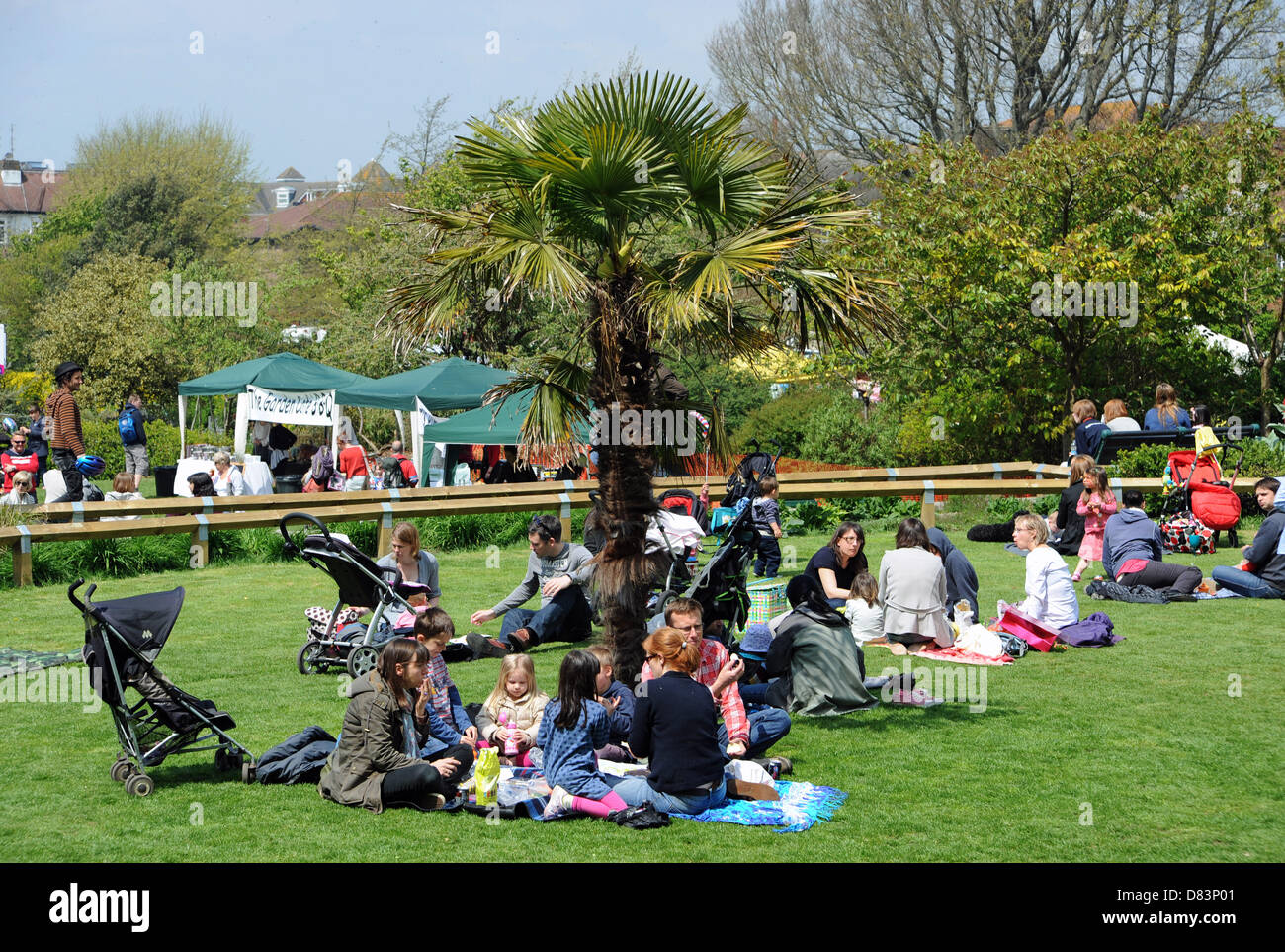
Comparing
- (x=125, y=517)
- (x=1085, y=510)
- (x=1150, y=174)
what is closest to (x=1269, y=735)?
(x=1085, y=510)

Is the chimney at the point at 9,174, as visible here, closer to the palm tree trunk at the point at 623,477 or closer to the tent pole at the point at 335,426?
the tent pole at the point at 335,426

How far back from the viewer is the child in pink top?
14.9m

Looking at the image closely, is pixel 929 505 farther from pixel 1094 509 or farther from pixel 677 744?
pixel 677 744

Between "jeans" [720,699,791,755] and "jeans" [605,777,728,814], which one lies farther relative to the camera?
"jeans" [720,699,791,755]

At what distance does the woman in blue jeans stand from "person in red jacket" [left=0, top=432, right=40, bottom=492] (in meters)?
20.0

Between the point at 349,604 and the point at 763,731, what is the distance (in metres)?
4.15

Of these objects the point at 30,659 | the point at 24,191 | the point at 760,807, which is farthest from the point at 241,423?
the point at 24,191

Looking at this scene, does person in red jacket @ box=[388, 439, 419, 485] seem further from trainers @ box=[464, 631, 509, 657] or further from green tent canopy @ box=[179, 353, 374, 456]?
trainers @ box=[464, 631, 509, 657]

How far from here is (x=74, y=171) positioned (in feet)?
229

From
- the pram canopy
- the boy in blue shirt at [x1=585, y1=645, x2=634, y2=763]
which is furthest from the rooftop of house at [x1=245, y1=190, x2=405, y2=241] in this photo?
the pram canopy

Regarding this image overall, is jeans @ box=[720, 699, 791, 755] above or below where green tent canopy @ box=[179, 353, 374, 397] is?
below

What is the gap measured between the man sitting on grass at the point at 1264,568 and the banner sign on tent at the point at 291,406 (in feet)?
53.5

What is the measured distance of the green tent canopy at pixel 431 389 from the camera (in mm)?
23984
